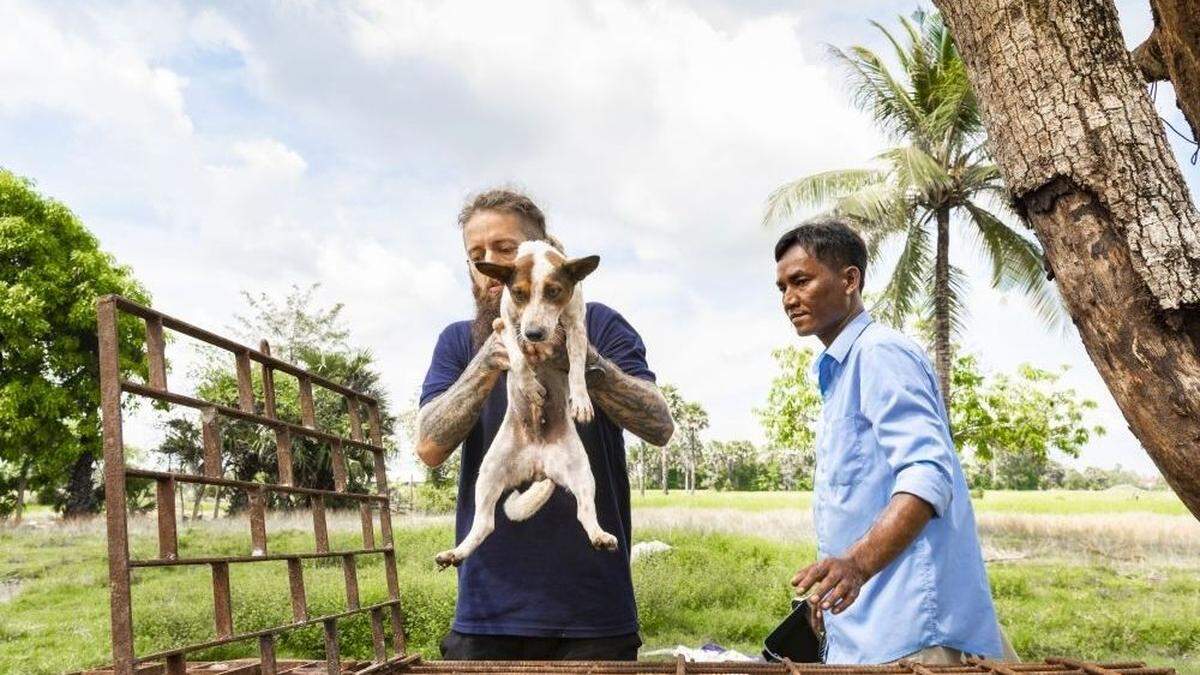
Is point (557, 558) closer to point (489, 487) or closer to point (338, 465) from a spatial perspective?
point (489, 487)

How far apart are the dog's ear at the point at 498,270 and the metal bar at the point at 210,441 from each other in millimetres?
797

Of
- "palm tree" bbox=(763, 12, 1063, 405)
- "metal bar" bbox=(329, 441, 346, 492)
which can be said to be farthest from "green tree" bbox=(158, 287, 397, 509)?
"palm tree" bbox=(763, 12, 1063, 405)

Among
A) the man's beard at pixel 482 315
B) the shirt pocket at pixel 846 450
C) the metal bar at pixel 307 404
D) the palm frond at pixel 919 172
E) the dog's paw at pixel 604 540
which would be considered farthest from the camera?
the palm frond at pixel 919 172

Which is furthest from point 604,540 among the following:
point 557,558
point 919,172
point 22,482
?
point 22,482

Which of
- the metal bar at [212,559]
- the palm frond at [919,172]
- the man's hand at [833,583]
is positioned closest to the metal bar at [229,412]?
the metal bar at [212,559]

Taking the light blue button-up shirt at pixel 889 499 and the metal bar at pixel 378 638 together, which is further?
the metal bar at pixel 378 638

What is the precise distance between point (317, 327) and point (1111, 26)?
25.9 meters

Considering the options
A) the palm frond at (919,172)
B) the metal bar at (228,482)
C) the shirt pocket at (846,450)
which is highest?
the palm frond at (919,172)

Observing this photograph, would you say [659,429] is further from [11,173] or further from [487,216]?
[11,173]

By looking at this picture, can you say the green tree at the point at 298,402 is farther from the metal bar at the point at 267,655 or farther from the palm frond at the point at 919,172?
the palm frond at the point at 919,172

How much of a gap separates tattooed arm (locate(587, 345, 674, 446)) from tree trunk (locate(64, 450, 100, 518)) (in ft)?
79.7

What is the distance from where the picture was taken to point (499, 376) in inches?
113

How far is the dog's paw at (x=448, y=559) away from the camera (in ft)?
8.63

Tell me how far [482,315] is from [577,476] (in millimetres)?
629
